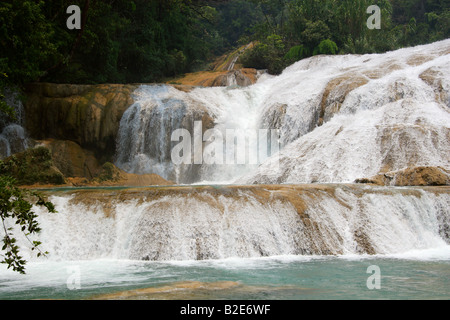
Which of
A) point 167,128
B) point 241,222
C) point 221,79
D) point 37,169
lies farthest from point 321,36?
point 241,222

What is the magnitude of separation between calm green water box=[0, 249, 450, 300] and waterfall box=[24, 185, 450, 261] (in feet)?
1.42

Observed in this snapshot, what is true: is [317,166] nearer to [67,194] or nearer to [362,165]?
[362,165]

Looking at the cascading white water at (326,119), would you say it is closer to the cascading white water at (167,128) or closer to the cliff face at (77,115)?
the cascading white water at (167,128)

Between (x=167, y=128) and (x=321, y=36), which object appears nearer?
(x=167, y=128)

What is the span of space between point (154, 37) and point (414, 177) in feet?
65.5

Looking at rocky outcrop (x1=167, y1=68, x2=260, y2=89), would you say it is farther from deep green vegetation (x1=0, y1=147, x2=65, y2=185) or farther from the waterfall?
the waterfall

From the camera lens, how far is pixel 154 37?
27.0 meters

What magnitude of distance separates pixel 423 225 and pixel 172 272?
17.6ft

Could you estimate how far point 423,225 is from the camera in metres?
9.14

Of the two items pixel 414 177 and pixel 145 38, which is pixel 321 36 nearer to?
pixel 145 38

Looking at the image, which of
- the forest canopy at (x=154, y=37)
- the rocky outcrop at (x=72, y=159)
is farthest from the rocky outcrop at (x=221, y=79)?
the rocky outcrop at (x=72, y=159)

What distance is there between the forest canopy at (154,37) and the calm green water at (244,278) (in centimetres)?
988

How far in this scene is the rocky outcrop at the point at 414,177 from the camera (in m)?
10.6
